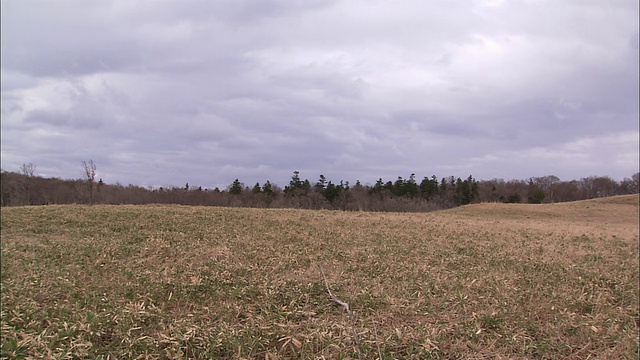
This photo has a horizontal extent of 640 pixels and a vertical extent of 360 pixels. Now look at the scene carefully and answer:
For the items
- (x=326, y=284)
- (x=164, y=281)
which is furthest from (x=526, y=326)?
(x=164, y=281)

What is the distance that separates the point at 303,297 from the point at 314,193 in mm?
41600

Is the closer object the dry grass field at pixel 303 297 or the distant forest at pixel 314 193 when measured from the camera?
the dry grass field at pixel 303 297

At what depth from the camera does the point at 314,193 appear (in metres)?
47.2

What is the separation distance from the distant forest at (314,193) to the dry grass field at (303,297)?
744 inches

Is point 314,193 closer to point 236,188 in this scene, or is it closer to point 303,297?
point 236,188

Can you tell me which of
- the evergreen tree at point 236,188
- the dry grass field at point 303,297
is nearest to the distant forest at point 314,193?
the evergreen tree at point 236,188

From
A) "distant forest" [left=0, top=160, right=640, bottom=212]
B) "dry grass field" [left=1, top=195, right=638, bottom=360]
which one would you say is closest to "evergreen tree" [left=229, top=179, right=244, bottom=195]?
"distant forest" [left=0, top=160, right=640, bottom=212]

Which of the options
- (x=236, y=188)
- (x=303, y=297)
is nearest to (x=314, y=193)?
(x=236, y=188)

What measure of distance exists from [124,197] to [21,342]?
4036cm

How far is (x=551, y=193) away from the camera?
66500 millimetres

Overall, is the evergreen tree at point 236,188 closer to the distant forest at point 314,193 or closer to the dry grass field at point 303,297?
the distant forest at point 314,193

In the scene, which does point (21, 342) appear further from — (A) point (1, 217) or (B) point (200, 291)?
(A) point (1, 217)

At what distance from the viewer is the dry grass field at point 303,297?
408cm

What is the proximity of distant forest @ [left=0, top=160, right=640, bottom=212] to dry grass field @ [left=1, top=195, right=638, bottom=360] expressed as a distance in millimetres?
18888
